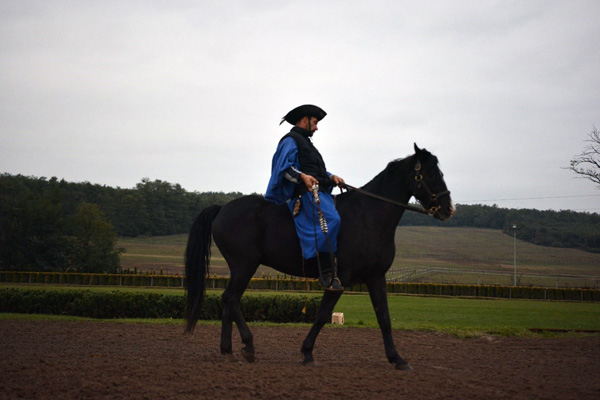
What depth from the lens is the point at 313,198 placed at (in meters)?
6.82

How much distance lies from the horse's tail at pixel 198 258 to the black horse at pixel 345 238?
2 cm

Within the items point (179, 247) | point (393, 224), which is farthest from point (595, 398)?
point (179, 247)

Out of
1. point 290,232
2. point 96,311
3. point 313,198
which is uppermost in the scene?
point 313,198

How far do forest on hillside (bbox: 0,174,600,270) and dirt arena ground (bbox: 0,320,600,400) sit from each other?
174 feet

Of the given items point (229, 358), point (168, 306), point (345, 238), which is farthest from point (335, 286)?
point (168, 306)

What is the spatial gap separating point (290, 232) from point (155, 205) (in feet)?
280

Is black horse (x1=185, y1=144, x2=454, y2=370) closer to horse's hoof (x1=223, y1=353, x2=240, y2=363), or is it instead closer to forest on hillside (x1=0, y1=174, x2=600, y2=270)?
horse's hoof (x1=223, y1=353, x2=240, y2=363)

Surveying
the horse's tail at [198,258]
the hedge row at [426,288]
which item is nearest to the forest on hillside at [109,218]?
the hedge row at [426,288]

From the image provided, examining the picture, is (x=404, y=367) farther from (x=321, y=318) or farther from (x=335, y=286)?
(x=335, y=286)

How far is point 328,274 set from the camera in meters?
6.64

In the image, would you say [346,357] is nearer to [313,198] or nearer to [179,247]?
[313,198]

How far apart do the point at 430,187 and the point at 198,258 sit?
3402 mm

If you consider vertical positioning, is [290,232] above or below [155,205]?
below

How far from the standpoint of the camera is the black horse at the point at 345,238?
6.73 m
